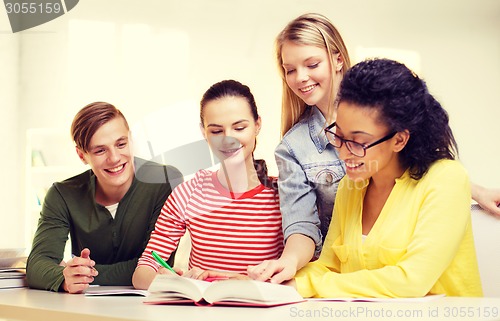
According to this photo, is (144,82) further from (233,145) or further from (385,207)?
(385,207)

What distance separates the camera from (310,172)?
1.79 meters

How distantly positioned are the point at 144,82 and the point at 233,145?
10.8ft

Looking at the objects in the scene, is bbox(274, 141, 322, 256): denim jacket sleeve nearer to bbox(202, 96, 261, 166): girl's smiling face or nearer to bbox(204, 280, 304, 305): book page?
bbox(202, 96, 261, 166): girl's smiling face

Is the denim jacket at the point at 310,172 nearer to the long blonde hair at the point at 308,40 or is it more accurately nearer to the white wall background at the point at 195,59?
the long blonde hair at the point at 308,40

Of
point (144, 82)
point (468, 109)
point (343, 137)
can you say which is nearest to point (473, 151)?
point (468, 109)

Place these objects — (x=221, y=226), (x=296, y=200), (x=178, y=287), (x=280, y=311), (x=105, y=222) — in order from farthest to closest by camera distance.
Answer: (x=105, y=222), (x=221, y=226), (x=296, y=200), (x=178, y=287), (x=280, y=311)

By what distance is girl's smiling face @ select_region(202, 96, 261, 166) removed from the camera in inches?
69.4

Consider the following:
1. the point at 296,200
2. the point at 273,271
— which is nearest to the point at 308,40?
the point at 296,200

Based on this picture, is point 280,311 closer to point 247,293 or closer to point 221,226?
point 247,293

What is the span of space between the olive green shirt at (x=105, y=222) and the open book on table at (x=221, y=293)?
645 mm

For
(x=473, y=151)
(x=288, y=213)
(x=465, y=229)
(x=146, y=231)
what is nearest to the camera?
(x=465, y=229)

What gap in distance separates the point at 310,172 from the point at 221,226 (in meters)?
0.27

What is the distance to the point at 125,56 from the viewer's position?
16.4 feet

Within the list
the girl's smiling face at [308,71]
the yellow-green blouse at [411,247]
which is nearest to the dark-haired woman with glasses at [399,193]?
the yellow-green blouse at [411,247]
